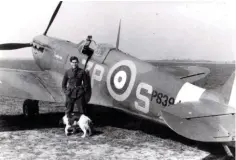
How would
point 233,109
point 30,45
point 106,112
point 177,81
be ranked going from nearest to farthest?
1. point 233,109
2. point 177,81
3. point 106,112
4. point 30,45

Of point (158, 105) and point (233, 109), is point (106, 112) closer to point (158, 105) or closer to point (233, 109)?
point (158, 105)

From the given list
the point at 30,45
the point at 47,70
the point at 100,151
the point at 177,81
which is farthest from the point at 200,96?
the point at 30,45

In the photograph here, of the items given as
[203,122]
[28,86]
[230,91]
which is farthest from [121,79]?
[203,122]

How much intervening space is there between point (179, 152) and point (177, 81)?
48.3 inches

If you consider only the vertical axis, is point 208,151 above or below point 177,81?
below

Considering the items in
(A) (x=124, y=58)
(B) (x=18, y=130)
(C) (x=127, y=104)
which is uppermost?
(A) (x=124, y=58)

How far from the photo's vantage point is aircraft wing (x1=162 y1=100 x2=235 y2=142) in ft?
13.1

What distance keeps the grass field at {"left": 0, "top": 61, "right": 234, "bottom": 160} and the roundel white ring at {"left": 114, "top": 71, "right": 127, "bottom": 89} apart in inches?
38.8

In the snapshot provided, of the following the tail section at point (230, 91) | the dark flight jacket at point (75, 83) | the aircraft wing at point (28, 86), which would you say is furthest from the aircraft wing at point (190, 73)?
the tail section at point (230, 91)

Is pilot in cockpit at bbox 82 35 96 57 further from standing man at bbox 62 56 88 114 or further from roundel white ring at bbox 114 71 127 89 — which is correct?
roundel white ring at bbox 114 71 127 89

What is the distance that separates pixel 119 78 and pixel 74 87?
919 millimetres

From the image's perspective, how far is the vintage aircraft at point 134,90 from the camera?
409 centimetres

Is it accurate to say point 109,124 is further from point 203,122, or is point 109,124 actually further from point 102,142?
point 203,122

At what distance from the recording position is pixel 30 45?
943 centimetres
